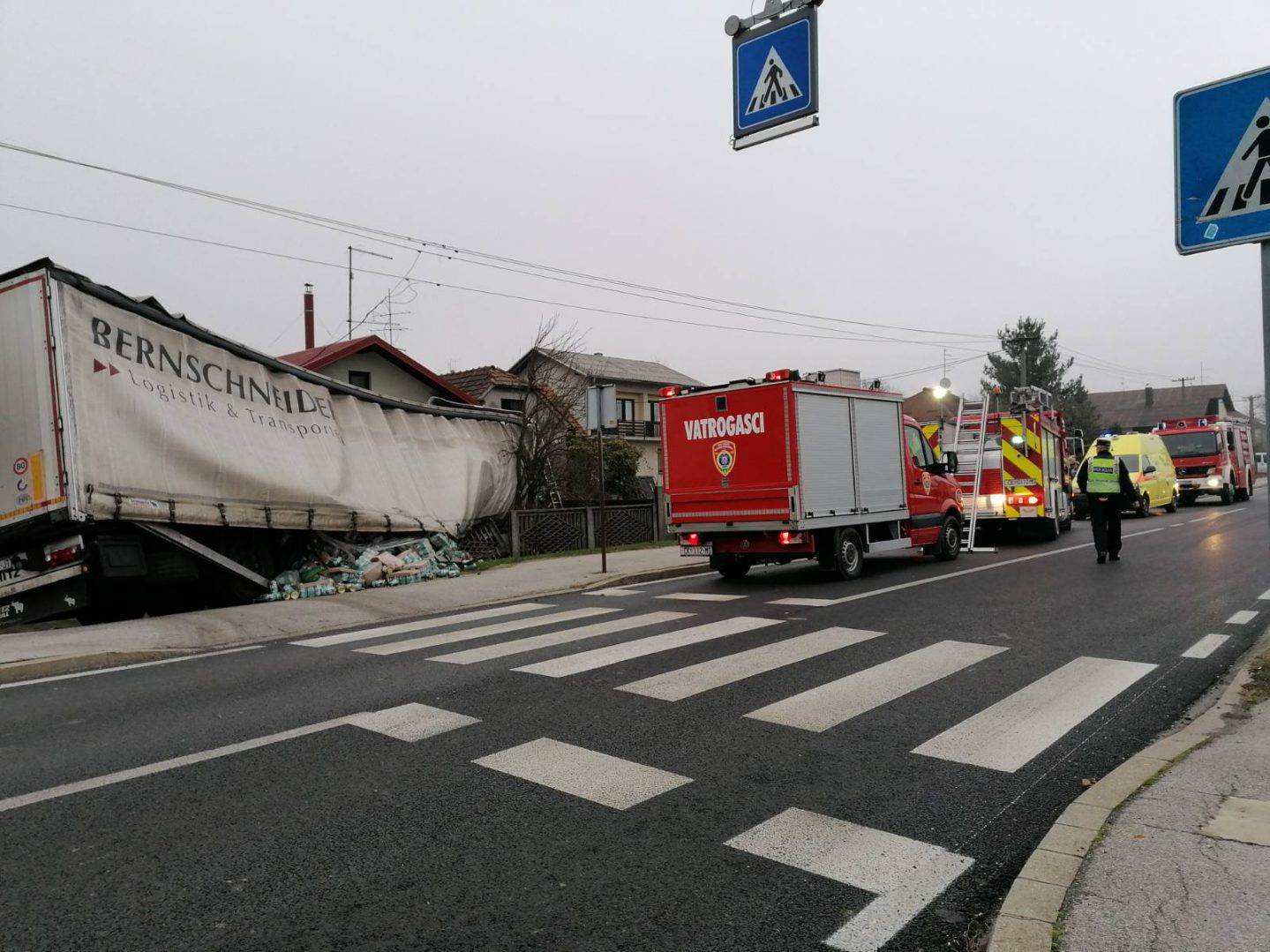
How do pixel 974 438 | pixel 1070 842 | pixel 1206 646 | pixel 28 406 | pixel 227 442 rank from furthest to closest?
1. pixel 974 438
2. pixel 227 442
3. pixel 28 406
4. pixel 1206 646
5. pixel 1070 842

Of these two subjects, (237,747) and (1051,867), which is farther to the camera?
(237,747)

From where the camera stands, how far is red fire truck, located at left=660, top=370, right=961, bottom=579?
11.7 metres

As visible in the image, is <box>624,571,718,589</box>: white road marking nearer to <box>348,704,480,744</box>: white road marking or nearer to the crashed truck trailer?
the crashed truck trailer

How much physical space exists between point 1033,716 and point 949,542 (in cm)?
951

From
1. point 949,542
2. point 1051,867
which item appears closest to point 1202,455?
point 949,542

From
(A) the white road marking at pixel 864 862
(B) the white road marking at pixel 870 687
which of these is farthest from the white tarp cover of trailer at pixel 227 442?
(A) the white road marking at pixel 864 862

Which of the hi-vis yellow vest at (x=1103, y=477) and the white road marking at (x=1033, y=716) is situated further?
the hi-vis yellow vest at (x=1103, y=477)

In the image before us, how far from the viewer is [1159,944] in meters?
2.62

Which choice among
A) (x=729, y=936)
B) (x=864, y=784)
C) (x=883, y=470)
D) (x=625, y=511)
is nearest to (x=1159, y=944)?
(x=729, y=936)

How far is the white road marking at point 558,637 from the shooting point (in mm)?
7465

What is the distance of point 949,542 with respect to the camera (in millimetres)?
14445

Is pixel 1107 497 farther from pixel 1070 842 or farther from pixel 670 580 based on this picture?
pixel 1070 842

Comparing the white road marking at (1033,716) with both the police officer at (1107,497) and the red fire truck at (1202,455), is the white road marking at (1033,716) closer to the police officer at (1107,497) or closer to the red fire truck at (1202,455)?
the police officer at (1107,497)

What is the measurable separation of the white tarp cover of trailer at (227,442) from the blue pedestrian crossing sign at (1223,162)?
34.3 feet
